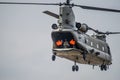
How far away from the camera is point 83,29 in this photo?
50.2m

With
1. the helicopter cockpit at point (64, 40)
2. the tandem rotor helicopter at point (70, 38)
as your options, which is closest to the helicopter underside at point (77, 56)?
the tandem rotor helicopter at point (70, 38)

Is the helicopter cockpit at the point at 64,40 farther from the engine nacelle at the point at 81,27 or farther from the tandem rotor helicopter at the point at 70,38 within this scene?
the engine nacelle at the point at 81,27

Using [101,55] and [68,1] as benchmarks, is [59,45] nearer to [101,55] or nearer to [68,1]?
[68,1]

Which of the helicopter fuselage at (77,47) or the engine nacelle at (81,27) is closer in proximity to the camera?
the helicopter fuselage at (77,47)

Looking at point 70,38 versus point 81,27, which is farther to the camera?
point 81,27

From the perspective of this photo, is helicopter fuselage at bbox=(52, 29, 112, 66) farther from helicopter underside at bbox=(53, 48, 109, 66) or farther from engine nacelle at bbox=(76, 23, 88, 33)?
engine nacelle at bbox=(76, 23, 88, 33)

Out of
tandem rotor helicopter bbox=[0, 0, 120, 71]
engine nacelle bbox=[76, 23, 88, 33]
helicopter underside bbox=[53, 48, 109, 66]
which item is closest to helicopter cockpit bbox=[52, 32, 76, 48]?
tandem rotor helicopter bbox=[0, 0, 120, 71]

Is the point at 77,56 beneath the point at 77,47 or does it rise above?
beneath

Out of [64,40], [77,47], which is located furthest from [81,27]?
[64,40]

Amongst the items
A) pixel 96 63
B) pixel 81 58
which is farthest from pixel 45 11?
pixel 96 63

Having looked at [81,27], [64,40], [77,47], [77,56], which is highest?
[81,27]

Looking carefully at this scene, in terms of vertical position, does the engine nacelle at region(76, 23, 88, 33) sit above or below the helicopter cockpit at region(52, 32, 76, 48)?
above

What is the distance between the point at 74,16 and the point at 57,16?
213 cm

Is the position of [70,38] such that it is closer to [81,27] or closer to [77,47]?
[77,47]
